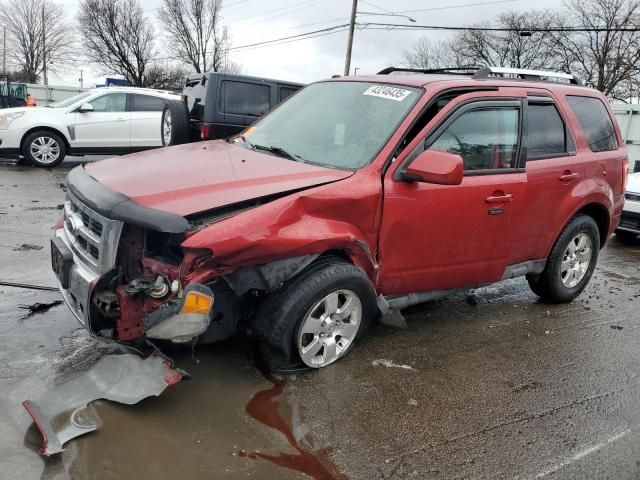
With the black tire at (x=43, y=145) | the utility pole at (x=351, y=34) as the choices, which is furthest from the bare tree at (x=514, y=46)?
the black tire at (x=43, y=145)

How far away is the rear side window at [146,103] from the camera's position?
12.1 meters

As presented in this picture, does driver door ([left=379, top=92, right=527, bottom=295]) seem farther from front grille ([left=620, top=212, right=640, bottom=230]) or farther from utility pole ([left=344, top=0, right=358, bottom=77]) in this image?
utility pole ([left=344, top=0, right=358, bottom=77])

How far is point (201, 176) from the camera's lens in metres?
3.30

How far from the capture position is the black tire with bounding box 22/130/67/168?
11.1 m

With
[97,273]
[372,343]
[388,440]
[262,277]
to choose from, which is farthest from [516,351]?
[97,273]

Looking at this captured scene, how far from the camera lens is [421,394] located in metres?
3.48

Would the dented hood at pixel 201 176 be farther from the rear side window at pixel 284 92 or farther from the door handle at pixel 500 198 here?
the rear side window at pixel 284 92

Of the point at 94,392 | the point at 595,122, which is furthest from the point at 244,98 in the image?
the point at 94,392

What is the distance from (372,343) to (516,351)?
3.58 ft

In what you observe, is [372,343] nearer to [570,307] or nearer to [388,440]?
[388,440]

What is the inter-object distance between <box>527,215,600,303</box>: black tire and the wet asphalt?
1.09 feet

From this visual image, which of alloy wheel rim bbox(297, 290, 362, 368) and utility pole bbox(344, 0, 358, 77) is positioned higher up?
utility pole bbox(344, 0, 358, 77)

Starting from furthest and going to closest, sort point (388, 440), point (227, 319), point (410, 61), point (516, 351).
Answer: point (410, 61) → point (516, 351) → point (227, 319) → point (388, 440)

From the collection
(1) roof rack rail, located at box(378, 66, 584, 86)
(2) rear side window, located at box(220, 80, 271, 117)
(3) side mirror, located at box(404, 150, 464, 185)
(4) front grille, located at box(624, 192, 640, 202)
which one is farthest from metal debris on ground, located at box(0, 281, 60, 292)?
(4) front grille, located at box(624, 192, 640, 202)
